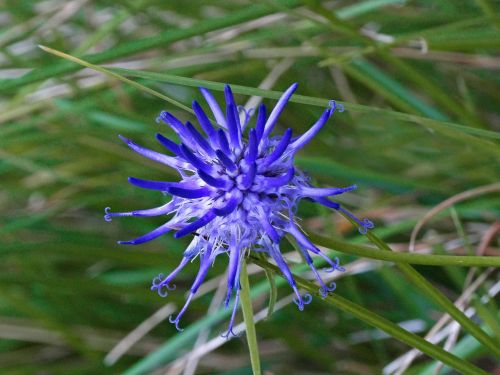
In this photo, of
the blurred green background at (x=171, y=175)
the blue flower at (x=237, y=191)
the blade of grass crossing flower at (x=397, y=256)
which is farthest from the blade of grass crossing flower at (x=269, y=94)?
the blurred green background at (x=171, y=175)

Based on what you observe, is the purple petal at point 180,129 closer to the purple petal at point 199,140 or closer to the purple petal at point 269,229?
the purple petal at point 199,140

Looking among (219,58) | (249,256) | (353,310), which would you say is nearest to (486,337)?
(353,310)

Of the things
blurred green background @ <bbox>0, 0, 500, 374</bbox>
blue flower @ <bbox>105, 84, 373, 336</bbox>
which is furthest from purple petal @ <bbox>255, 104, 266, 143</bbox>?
blurred green background @ <bbox>0, 0, 500, 374</bbox>

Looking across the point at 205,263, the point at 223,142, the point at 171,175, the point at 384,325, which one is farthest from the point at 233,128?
the point at 171,175

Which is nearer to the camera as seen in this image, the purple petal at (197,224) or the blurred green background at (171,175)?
the purple petal at (197,224)

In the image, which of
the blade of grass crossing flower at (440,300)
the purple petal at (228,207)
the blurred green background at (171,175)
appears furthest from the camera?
the blurred green background at (171,175)

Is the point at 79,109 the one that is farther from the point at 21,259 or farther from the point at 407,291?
the point at 407,291

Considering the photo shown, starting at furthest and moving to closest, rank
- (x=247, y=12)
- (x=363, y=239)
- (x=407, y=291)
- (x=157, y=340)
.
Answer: (x=157, y=340) < (x=407, y=291) < (x=363, y=239) < (x=247, y=12)
